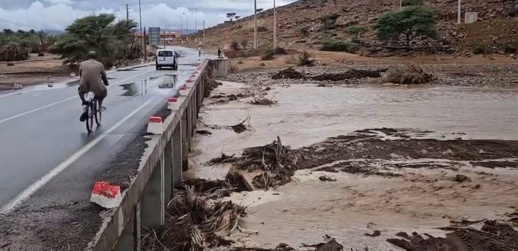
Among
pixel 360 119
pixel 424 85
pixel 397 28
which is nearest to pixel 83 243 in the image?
pixel 360 119

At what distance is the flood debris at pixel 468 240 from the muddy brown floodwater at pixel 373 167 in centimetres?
26

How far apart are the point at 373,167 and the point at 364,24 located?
7836 cm

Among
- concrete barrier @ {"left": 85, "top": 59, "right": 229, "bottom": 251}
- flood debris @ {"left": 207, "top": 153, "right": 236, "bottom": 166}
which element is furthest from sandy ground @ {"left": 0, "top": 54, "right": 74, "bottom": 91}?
concrete barrier @ {"left": 85, "top": 59, "right": 229, "bottom": 251}

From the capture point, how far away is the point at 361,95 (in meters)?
32.5

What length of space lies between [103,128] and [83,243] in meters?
8.83

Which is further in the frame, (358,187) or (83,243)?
(358,187)

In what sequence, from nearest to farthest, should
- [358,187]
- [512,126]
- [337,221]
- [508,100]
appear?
[337,221] → [358,187] → [512,126] → [508,100]

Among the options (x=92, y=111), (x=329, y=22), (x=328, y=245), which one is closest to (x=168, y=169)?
(x=328, y=245)

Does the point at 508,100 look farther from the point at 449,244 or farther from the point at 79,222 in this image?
the point at 79,222

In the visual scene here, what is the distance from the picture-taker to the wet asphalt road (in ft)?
24.4

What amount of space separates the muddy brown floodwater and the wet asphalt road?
230cm

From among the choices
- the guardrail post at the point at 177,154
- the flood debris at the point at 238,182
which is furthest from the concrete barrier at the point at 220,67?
the guardrail post at the point at 177,154

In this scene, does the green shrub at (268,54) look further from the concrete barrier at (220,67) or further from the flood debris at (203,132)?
the flood debris at (203,132)

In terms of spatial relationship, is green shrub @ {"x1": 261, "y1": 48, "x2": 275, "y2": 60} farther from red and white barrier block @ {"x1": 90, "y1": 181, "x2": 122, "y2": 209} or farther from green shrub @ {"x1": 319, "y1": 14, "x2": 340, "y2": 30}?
red and white barrier block @ {"x1": 90, "y1": 181, "x2": 122, "y2": 209}
